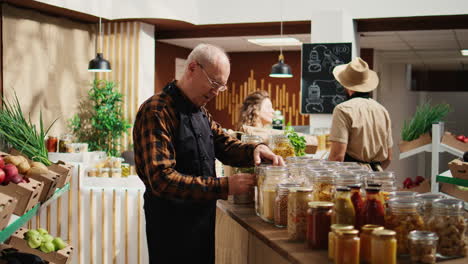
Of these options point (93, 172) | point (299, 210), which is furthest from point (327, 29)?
point (299, 210)

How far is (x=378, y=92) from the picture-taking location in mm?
13188

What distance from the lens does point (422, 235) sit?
66.7 inches

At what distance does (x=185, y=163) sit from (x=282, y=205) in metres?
0.49

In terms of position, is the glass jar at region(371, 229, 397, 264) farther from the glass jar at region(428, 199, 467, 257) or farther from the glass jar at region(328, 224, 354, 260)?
the glass jar at region(428, 199, 467, 257)

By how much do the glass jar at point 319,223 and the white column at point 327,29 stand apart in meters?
6.08

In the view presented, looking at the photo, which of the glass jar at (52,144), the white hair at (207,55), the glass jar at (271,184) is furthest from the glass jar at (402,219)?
the glass jar at (52,144)

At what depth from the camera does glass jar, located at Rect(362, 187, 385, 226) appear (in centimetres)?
181

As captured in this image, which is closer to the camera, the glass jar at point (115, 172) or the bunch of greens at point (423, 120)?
the glass jar at point (115, 172)

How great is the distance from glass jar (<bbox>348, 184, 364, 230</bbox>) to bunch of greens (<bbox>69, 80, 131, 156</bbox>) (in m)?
7.68

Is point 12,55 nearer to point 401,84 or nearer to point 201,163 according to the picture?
point 201,163

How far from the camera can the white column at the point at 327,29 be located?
7.88m

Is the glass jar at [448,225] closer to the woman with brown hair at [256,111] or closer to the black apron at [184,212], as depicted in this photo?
the black apron at [184,212]

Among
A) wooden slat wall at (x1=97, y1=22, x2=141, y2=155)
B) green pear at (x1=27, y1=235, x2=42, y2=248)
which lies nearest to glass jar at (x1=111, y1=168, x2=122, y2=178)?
green pear at (x1=27, y1=235, x2=42, y2=248)

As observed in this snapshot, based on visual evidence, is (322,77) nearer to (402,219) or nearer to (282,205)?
(282,205)
